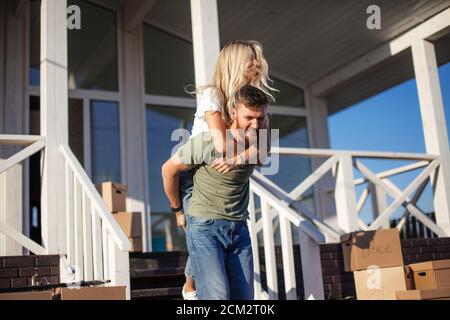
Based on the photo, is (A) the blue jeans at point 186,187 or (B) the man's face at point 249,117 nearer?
(B) the man's face at point 249,117

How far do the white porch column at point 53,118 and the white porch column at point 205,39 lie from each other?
3.79ft

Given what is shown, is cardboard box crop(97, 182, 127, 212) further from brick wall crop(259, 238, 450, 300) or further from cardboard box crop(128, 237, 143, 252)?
brick wall crop(259, 238, 450, 300)

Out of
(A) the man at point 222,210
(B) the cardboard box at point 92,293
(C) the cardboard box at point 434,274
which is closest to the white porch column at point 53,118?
(B) the cardboard box at point 92,293

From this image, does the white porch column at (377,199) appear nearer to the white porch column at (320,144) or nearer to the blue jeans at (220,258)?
the white porch column at (320,144)

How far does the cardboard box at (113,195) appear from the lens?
17.2 ft

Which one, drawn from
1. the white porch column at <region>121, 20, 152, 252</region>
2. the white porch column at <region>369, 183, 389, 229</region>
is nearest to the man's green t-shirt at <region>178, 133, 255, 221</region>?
the white porch column at <region>121, 20, 152, 252</region>

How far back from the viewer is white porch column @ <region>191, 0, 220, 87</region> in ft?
15.8

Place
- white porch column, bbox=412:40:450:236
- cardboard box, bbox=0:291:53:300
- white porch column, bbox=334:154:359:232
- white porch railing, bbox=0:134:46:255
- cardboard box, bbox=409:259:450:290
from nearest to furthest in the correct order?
cardboard box, bbox=0:291:53:300
cardboard box, bbox=409:259:450:290
white porch railing, bbox=0:134:46:255
white porch column, bbox=334:154:359:232
white porch column, bbox=412:40:450:236

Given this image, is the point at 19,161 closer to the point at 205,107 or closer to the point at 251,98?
the point at 205,107

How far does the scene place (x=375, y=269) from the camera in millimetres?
4121

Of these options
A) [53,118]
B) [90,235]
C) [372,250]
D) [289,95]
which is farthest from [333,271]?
[289,95]

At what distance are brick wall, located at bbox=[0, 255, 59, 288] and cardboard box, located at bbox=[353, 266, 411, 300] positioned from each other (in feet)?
7.41

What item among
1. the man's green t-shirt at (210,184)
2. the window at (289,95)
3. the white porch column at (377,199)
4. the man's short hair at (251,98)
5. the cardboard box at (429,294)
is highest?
the window at (289,95)
